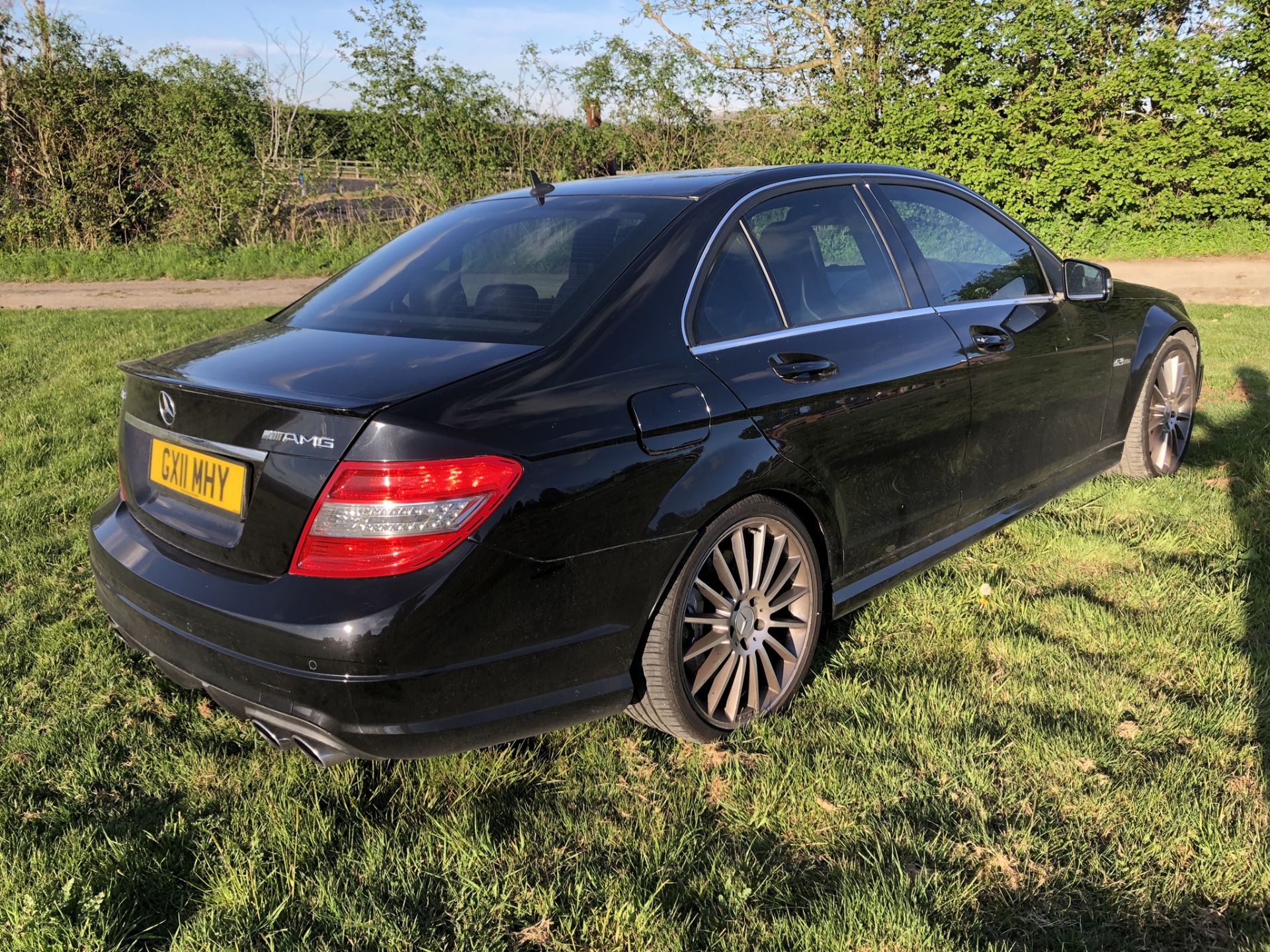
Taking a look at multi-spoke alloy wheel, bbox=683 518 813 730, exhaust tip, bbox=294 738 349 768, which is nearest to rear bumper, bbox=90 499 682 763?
exhaust tip, bbox=294 738 349 768

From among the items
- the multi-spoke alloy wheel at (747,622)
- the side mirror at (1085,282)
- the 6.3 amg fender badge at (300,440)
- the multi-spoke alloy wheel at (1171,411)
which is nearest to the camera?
the 6.3 amg fender badge at (300,440)

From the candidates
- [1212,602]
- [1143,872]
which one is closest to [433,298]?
[1143,872]

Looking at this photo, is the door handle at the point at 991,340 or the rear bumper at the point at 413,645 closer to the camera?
the rear bumper at the point at 413,645

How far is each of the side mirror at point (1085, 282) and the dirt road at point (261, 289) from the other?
26.2 feet

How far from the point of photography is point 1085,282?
4.34m

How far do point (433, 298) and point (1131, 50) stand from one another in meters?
13.8

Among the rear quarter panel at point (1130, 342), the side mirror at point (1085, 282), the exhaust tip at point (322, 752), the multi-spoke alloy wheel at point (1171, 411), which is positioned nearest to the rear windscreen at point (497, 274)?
the exhaust tip at point (322, 752)

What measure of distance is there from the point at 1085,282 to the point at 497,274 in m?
2.84

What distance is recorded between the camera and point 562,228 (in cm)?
302

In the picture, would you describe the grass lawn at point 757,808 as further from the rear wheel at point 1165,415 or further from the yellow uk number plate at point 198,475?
the rear wheel at point 1165,415

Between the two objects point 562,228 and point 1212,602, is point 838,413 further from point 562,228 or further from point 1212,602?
point 1212,602

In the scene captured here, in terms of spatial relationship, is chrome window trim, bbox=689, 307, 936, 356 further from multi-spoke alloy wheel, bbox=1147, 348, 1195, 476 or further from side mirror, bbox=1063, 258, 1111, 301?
multi-spoke alloy wheel, bbox=1147, 348, 1195, 476

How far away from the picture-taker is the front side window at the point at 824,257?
3.04 meters

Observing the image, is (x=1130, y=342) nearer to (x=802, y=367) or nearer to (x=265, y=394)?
(x=802, y=367)
